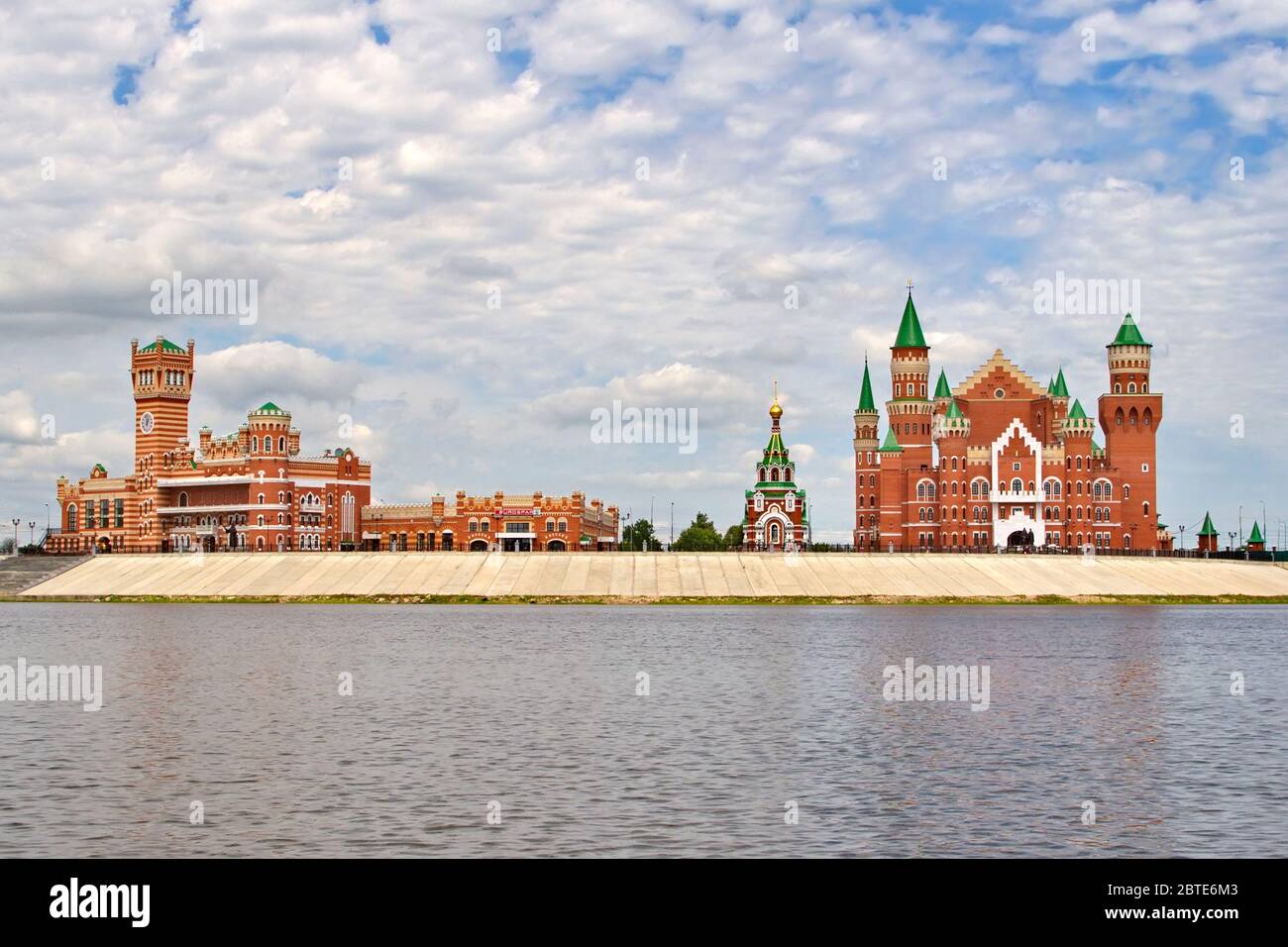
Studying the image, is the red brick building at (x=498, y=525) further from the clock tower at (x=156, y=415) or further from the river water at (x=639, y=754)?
the river water at (x=639, y=754)

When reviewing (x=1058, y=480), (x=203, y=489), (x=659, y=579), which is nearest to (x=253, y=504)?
(x=203, y=489)

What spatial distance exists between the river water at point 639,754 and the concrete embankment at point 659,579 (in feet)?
164

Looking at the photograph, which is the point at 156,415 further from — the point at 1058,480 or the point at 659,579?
the point at 1058,480

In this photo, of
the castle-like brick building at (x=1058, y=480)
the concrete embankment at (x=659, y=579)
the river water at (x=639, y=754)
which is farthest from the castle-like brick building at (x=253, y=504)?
the river water at (x=639, y=754)

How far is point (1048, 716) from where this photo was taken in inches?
1984

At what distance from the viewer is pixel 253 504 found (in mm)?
180250

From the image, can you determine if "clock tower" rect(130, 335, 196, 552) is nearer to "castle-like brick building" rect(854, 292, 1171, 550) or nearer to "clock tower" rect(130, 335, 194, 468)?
"clock tower" rect(130, 335, 194, 468)

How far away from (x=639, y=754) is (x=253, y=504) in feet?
483

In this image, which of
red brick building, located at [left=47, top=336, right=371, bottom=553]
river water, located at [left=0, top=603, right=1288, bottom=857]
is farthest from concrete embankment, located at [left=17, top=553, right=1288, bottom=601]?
river water, located at [left=0, top=603, right=1288, bottom=857]

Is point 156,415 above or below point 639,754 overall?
above

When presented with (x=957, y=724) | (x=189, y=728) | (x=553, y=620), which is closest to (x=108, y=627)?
(x=553, y=620)
